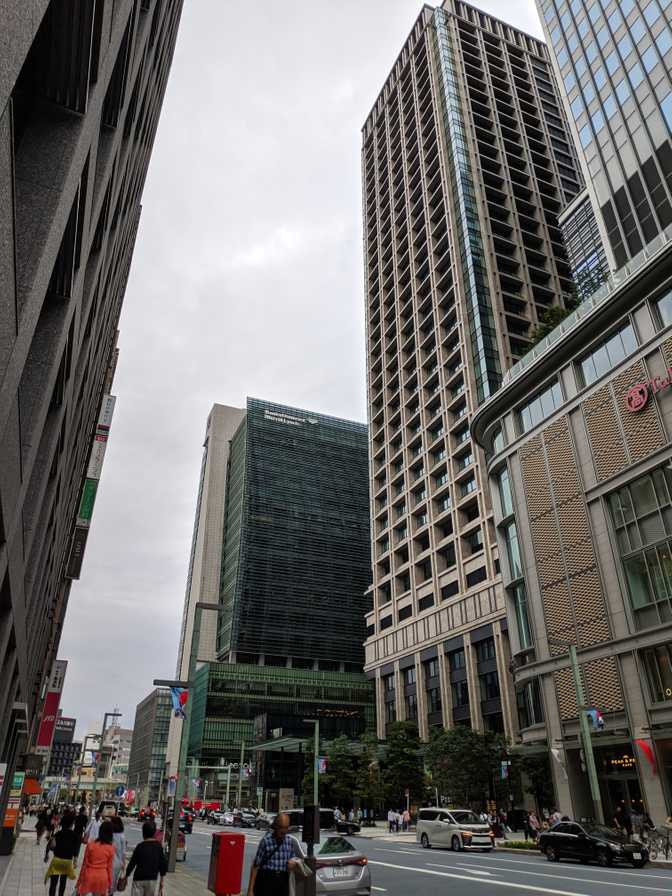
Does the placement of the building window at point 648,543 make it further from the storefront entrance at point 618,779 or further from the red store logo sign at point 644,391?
the storefront entrance at point 618,779

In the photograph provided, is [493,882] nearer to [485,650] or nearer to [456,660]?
[485,650]

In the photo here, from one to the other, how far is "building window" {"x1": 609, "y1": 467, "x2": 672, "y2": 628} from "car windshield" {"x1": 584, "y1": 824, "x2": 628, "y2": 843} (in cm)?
1118

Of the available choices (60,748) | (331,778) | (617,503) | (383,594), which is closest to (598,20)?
(617,503)

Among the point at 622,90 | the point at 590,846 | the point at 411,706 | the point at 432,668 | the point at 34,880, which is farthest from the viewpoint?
the point at 411,706

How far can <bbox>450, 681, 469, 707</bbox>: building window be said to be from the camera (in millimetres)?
A: 64688

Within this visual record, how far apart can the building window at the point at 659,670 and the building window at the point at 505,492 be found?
1536 cm

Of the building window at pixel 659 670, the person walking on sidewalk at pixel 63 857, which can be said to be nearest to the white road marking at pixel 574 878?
the person walking on sidewalk at pixel 63 857

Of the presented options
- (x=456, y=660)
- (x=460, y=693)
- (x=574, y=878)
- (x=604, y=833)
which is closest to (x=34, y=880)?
(x=574, y=878)

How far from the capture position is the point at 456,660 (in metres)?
67.0

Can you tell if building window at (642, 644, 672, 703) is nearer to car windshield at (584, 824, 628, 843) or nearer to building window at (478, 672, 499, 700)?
car windshield at (584, 824, 628, 843)

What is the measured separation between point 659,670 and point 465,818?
11748 mm

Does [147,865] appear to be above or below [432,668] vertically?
below

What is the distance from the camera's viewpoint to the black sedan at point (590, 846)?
22.1 m

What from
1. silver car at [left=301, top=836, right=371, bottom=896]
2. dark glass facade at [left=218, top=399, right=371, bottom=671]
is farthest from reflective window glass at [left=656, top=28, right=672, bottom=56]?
dark glass facade at [left=218, top=399, right=371, bottom=671]
